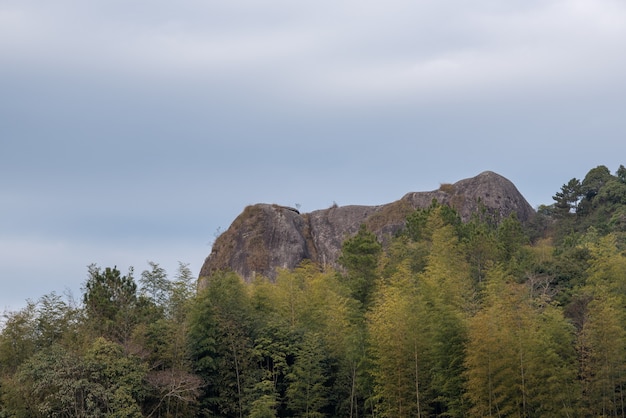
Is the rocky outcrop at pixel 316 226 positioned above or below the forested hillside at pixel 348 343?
above

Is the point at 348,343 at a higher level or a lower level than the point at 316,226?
lower

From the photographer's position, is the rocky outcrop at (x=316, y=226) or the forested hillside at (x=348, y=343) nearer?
the forested hillside at (x=348, y=343)

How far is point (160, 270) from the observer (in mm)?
33156

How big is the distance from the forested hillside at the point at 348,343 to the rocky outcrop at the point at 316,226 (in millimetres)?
21047

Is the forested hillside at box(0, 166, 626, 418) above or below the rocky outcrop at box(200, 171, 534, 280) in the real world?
below

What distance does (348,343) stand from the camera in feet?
104

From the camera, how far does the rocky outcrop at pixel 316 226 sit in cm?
6059

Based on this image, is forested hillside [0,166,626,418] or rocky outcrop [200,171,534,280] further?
rocky outcrop [200,171,534,280]

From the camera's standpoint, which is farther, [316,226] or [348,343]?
[316,226]

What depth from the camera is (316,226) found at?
2571 inches

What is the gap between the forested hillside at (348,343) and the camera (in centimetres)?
2664

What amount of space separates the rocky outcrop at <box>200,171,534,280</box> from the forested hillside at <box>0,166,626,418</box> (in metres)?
21.0

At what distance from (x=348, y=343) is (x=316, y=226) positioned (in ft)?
111

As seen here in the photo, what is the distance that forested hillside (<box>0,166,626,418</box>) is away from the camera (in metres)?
26.6
